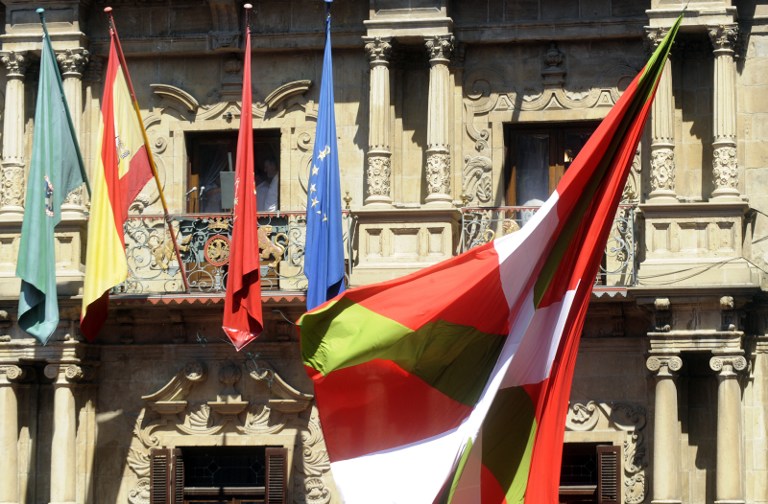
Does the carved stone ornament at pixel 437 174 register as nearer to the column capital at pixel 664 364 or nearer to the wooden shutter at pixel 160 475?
the column capital at pixel 664 364

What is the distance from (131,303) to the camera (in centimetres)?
2478

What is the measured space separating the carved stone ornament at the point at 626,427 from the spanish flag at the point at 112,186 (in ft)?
18.1

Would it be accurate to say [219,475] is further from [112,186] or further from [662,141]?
[662,141]

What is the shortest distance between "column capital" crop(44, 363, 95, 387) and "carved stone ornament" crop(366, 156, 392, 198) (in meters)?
4.07

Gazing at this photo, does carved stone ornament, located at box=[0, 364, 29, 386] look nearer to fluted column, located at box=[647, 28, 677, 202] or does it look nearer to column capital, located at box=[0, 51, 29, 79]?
column capital, located at box=[0, 51, 29, 79]

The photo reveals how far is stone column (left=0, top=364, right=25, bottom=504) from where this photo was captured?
24.8 m

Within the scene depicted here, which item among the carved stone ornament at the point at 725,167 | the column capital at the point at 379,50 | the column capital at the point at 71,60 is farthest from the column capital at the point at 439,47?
the column capital at the point at 71,60

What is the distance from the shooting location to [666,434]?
2345 cm

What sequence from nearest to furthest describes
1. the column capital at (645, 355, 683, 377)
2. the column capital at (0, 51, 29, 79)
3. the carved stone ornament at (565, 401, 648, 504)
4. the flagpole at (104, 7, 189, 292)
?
the column capital at (645, 355, 683, 377), the carved stone ornament at (565, 401, 648, 504), the flagpole at (104, 7, 189, 292), the column capital at (0, 51, 29, 79)

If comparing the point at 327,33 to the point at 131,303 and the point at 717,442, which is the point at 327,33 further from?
the point at 717,442

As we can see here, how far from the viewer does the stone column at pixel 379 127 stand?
24.7m

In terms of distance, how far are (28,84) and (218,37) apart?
8.10 feet

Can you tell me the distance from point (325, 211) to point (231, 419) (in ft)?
9.74

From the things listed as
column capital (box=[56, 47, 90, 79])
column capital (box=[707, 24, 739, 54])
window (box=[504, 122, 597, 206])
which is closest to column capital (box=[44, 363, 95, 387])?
column capital (box=[56, 47, 90, 79])
